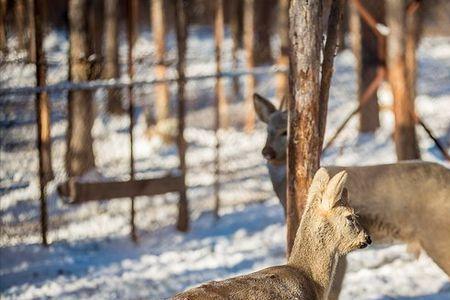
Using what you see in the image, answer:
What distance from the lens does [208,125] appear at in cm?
1733

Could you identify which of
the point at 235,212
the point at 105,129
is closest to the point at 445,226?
the point at 235,212

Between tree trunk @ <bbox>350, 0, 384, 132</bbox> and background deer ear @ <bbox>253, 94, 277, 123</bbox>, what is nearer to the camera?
background deer ear @ <bbox>253, 94, 277, 123</bbox>

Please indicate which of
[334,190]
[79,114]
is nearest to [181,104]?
[79,114]

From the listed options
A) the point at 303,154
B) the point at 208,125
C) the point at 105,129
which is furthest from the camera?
the point at 208,125

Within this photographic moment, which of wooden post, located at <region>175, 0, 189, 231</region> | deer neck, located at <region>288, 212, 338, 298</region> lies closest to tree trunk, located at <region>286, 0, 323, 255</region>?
deer neck, located at <region>288, 212, 338, 298</region>

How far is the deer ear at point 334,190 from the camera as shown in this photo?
5027 mm

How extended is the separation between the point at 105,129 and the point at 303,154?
393 inches

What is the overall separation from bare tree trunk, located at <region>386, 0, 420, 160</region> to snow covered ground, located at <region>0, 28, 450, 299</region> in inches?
58.9

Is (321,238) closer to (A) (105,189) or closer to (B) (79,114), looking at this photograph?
(A) (105,189)

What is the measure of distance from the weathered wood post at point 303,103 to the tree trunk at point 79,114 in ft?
17.8

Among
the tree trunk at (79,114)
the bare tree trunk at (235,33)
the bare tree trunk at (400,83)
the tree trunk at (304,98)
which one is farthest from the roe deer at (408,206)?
the bare tree trunk at (235,33)

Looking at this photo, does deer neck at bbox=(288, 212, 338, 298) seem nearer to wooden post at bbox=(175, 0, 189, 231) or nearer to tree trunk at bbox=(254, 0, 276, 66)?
wooden post at bbox=(175, 0, 189, 231)

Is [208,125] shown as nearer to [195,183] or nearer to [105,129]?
[105,129]

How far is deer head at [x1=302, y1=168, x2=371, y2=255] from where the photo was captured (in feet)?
17.1
